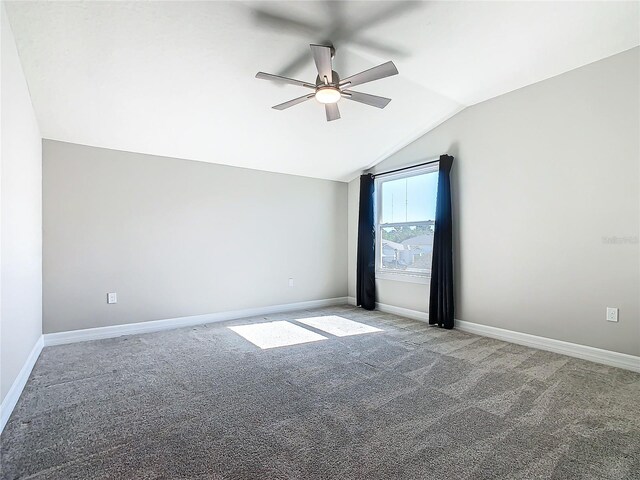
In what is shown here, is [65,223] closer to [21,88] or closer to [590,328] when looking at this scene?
[21,88]

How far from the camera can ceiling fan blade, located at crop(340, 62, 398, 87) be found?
245 cm

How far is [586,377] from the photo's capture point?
273cm

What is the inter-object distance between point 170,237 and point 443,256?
343cm

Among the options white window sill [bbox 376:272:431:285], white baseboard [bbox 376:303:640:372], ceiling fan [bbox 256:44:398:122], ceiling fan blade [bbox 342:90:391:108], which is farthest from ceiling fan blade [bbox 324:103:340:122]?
white baseboard [bbox 376:303:640:372]

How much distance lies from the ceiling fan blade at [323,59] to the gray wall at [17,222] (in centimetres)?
193

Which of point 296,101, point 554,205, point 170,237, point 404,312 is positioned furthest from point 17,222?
point 554,205

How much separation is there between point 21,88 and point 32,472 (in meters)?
2.66

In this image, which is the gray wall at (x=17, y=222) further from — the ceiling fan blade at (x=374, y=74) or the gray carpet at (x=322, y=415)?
the ceiling fan blade at (x=374, y=74)

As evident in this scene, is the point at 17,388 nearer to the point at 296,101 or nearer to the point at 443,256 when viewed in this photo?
the point at 296,101

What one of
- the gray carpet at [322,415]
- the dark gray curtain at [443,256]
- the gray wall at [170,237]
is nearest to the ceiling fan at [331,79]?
the dark gray curtain at [443,256]

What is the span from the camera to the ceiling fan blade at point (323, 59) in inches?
90.1

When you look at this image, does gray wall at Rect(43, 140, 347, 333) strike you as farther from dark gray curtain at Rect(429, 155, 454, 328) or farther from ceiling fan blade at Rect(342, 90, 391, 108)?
ceiling fan blade at Rect(342, 90, 391, 108)

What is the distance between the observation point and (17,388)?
2.34m

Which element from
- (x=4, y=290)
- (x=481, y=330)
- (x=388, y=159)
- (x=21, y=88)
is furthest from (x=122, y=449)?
(x=388, y=159)
